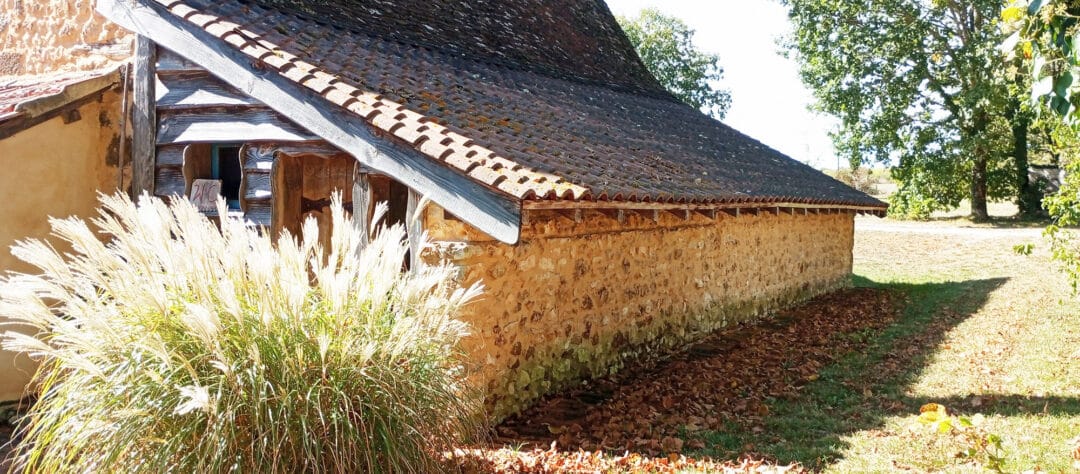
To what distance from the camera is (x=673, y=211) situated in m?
7.71

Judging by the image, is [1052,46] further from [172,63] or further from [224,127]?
[172,63]

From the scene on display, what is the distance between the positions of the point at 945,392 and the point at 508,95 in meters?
4.98

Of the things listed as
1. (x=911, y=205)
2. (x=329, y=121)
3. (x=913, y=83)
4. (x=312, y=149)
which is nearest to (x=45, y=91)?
(x=312, y=149)

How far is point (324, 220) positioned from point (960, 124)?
25.0m

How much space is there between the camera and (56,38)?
23.0 ft

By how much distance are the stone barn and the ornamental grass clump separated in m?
0.79

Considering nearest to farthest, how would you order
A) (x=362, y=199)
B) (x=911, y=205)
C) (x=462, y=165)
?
(x=462, y=165)
(x=362, y=199)
(x=911, y=205)

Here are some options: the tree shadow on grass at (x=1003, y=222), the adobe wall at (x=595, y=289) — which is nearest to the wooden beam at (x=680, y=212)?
the adobe wall at (x=595, y=289)

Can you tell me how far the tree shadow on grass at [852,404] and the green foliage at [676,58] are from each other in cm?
2595

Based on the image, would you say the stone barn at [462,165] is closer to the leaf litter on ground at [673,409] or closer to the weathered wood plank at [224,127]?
→ the weathered wood plank at [224,127]

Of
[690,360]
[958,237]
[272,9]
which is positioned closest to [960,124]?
[958,237]

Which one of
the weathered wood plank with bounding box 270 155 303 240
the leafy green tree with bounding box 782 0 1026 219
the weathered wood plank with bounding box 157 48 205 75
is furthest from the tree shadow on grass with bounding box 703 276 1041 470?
the leafy green tree with bounding box 782 0 1026 219

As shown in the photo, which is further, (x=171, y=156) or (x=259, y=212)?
(x=171, y=156)

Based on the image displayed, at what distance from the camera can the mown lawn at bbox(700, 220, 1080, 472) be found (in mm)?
4977
